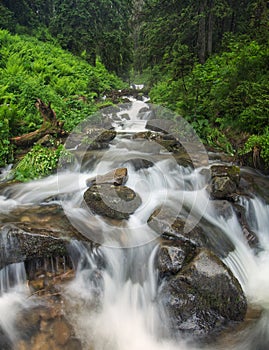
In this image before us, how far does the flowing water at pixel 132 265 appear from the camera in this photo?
3486mm

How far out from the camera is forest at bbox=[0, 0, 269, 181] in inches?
292

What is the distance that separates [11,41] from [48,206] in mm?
14438

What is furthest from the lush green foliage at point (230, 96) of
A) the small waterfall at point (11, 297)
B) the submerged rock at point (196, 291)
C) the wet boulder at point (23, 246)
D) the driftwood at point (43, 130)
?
the small waterfall at point (11, 297)

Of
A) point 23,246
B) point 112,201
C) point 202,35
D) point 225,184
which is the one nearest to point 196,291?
point 112,201

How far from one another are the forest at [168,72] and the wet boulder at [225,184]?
1.38 m

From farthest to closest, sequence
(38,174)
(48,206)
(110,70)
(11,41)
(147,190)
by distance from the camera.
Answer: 1. (110,70)
2. (11,41)
3. (38,174)
4. (147,190)
5. (48,206)

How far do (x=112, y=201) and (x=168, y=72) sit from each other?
1012cm

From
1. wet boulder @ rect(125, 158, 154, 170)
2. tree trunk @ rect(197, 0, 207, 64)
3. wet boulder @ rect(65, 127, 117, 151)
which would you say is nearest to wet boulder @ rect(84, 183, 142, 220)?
wet boulder @ rect(125, 158, 154, 170)

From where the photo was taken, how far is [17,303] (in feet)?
11.7

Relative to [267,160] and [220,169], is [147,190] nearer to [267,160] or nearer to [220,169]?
[220,169]

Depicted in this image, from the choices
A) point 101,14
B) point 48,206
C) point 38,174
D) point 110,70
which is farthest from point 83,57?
point 48,206

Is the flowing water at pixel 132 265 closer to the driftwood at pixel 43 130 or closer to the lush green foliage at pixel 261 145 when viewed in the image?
the lush green foliage at pixel 261 145

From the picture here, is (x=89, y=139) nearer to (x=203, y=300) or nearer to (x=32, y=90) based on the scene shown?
(x=32, y=90)

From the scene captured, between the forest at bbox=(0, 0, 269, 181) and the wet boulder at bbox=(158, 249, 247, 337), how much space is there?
394 centimetres
